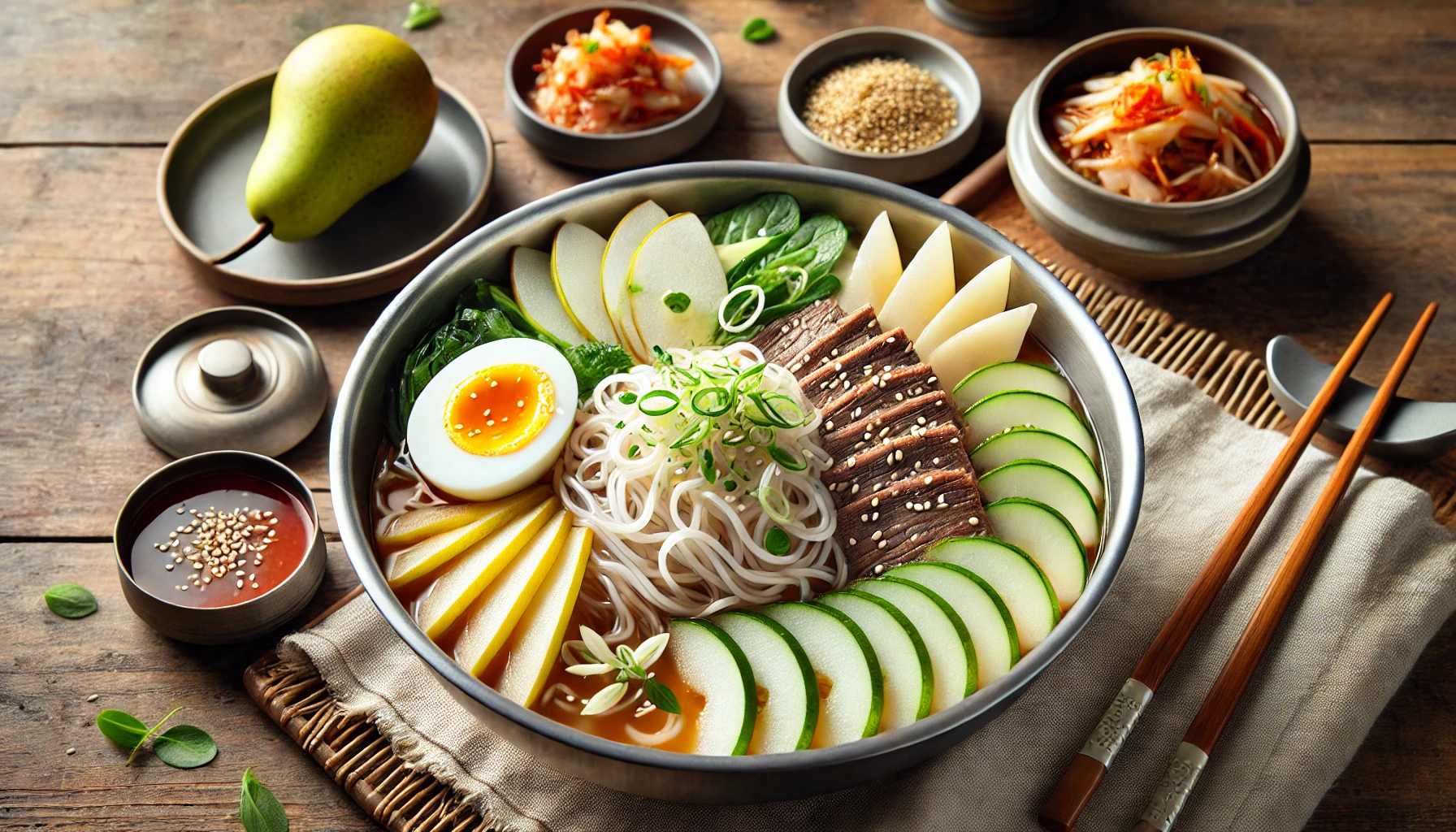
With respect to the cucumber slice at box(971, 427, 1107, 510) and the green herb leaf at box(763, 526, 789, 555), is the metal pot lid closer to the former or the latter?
the green herb leaf at box(763, 526, 789, 555)

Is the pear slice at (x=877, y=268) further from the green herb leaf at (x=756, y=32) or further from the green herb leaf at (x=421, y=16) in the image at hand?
the green herb leaf at (x=421, y=16)

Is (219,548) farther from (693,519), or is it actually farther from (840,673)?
(840,673)

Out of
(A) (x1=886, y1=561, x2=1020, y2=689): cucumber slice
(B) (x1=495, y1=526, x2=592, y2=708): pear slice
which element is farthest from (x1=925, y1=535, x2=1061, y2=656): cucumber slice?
(B) (x1=495, y1=526, x2=592, y2=708): pear slice

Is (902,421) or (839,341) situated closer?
(902,421)

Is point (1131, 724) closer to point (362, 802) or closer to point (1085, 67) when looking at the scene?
point (362, 802)

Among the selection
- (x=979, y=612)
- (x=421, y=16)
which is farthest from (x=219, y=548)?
(x=421, y=16)
